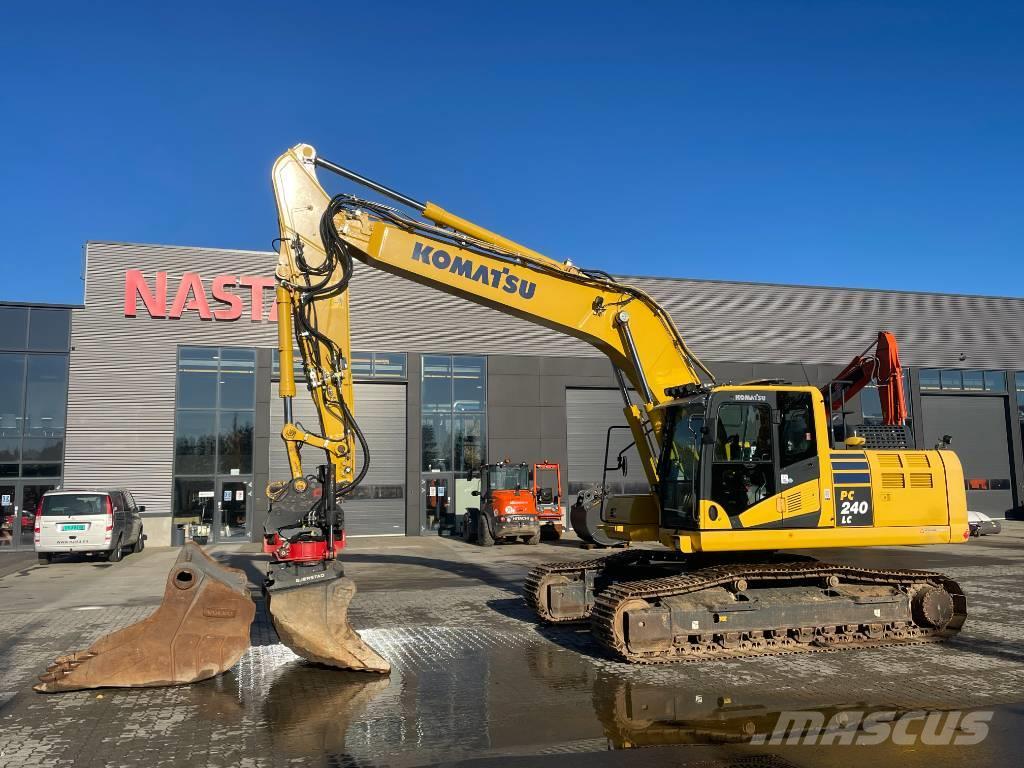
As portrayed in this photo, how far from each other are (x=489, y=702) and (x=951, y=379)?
32.4 m

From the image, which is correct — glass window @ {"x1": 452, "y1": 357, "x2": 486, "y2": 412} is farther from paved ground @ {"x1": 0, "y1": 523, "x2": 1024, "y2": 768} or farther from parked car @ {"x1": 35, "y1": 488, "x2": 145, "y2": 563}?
paved ground @ {"x1": 0, "y1": 523, "x2": 1024, "y2": 768}

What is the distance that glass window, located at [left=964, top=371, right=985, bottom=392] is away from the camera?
32750 mm

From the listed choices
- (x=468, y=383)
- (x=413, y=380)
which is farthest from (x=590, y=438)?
(x=413, y=380)

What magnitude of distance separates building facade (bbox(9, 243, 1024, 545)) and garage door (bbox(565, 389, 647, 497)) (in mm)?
67

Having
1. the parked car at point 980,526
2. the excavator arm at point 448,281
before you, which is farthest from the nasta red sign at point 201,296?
the parked car at point 980,526

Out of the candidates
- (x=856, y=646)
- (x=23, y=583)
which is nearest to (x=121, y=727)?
(x=856, y=646)

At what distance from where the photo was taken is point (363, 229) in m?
9.50

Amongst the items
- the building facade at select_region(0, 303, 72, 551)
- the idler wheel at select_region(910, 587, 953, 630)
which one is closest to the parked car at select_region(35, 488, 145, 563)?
the building facade at select_region(0, 303, 72, 551)

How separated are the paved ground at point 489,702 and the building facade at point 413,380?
47.4 feet

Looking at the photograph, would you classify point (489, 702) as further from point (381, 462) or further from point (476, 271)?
point (381, 462)

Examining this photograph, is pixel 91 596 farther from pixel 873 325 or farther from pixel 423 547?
pixel 873 325

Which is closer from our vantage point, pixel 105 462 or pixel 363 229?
pixel 363 229

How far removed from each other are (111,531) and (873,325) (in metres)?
29.3

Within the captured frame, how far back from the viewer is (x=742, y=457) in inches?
341
